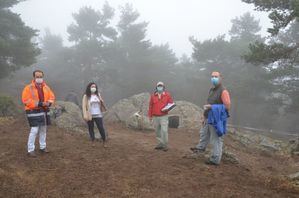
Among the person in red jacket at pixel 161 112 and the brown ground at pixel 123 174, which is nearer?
the brown ground at pixel 123 174

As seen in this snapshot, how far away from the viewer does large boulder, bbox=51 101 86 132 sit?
15.0 m

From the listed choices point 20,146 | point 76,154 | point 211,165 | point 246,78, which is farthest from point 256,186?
point 246,78

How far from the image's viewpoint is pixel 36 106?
29.3ft

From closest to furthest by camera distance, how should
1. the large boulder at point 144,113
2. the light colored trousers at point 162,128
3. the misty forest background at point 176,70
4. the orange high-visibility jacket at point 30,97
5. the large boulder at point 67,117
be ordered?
the orange high-visibility jacket at point 30,97
the light colored trousers at point 162,128
the large boulder at point 67,117
the large boulder at point 144,113
the misty forest background at point 176,70

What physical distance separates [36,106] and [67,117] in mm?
6797

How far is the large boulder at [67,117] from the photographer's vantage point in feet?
49.4

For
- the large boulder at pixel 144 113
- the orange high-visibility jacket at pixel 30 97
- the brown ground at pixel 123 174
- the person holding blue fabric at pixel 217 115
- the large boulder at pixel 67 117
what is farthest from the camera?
the large boulder at pixel 144 113

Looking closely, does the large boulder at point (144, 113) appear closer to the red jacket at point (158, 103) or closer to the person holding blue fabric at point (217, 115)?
the red jacket at point (158, 103)

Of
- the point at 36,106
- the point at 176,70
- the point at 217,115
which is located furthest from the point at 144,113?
the point at 176,70

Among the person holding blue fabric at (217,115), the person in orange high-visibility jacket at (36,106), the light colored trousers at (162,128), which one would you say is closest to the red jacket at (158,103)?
the light colored trousers at (162,128)

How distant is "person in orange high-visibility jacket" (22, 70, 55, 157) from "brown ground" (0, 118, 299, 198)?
0.50m

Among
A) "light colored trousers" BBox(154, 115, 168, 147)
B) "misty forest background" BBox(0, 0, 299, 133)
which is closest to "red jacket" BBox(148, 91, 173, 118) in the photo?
"light colored trousers" BBox(154, 115, 168, 147)

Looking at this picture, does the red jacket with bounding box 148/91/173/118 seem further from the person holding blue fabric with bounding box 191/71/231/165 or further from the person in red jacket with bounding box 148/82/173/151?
the person holding blue fabric with bounding box 191/71/231/165

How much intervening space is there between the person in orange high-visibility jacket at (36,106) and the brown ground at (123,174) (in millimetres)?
502
